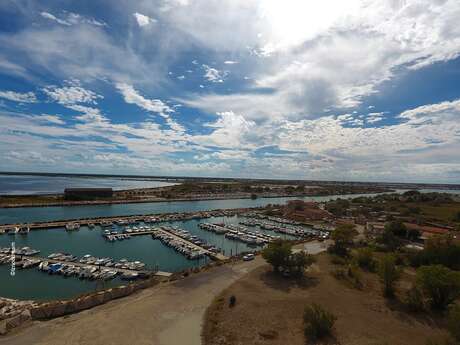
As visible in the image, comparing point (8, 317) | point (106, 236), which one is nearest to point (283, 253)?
point (8, 317)

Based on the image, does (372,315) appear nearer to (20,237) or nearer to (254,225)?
(254,225)

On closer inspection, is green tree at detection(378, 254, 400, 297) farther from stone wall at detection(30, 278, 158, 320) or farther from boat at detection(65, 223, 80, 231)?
boat at detection(65, 223, 80, 231)

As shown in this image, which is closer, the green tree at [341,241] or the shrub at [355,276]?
the shrub at [355,276]

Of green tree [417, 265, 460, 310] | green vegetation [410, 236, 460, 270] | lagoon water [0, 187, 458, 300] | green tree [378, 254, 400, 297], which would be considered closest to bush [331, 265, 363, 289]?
green tree [378, 254, 400, 297]

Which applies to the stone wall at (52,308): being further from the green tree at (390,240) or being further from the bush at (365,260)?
the green tree at (390,240)

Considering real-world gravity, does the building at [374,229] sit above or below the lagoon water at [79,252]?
above

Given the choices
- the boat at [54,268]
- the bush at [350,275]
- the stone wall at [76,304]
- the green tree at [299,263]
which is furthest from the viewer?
the boat at [54,268]

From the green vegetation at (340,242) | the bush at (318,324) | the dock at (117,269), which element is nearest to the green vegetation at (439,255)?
the green vegetation at (340,242)

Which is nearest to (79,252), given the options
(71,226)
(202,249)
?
(202,249)
